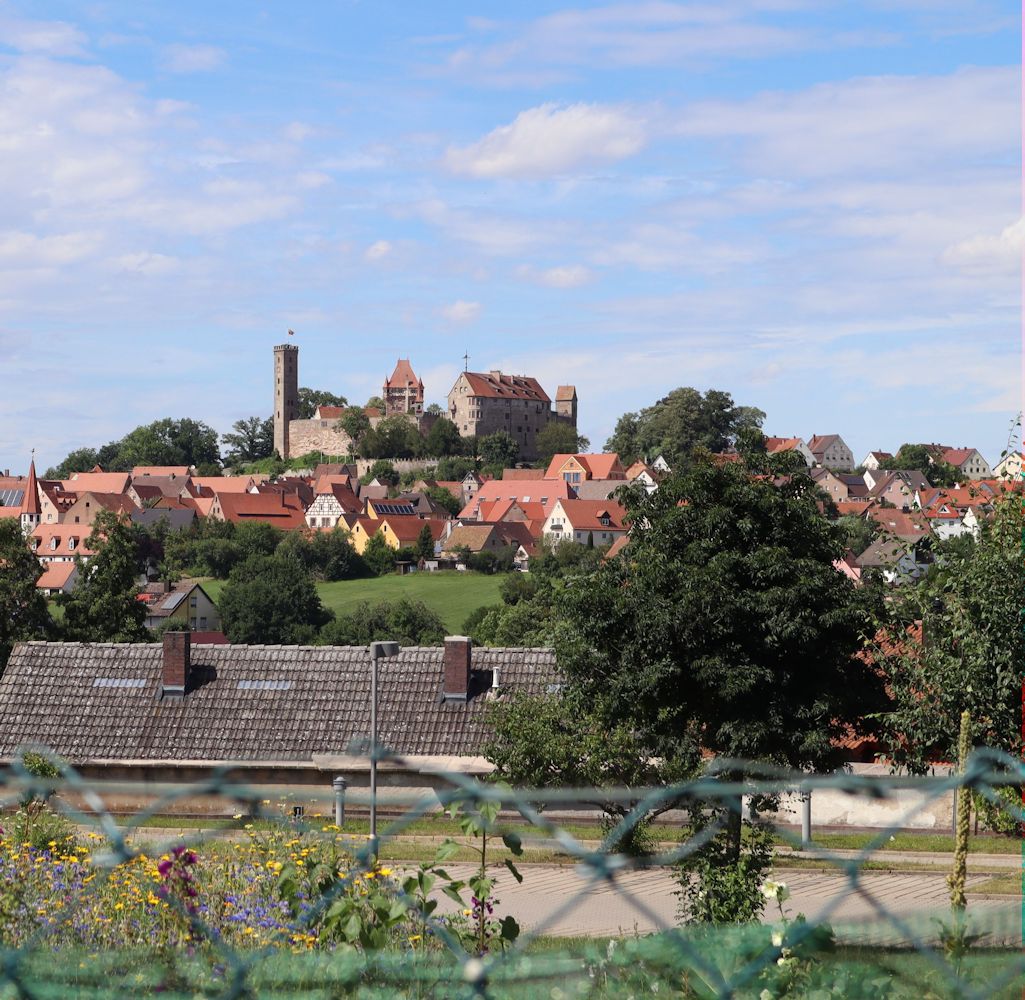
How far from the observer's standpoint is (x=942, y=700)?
522 inches

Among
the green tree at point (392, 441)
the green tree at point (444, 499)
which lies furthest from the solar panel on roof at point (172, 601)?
the green tree at point (392, 441)

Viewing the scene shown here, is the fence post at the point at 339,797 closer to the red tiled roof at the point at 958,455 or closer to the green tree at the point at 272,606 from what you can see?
the green tree at the point at 272,606

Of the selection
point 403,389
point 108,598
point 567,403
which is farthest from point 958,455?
point 108,598

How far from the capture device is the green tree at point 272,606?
8025 cm

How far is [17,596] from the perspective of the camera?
142ft

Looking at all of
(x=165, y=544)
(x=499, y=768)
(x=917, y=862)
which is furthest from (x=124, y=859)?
(x=165, y=544)

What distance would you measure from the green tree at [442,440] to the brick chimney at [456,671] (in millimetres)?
126640

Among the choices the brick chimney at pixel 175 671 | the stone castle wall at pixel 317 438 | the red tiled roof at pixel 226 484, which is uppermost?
the stone castle wall at pixel 317 438

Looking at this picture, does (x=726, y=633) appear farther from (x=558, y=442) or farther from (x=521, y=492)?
(x=558, y=442)

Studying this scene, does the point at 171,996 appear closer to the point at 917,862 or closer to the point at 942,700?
the point at 942,700

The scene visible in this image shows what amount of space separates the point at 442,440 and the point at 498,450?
694 centimetres

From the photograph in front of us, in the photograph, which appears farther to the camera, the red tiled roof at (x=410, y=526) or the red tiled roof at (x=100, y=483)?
the red tiled roof at (x=100, y=483)

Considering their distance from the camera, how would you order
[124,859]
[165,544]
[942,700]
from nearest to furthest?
[124,859], [942,700], [165,544]

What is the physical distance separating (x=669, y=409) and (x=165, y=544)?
43304mm
